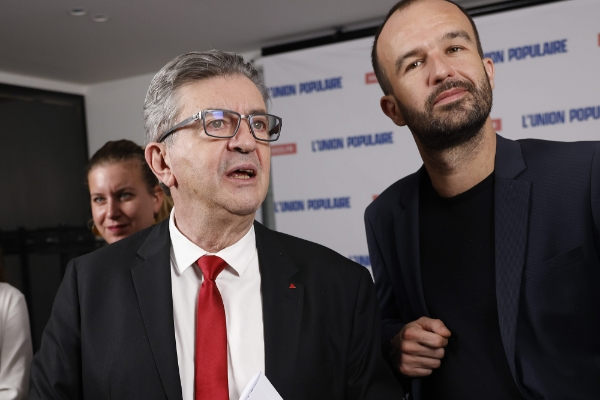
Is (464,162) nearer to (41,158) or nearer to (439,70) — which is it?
(439,70)

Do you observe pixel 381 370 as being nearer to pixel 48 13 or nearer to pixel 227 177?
pixel 227 177

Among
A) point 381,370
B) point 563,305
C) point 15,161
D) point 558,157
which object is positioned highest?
point 15,161

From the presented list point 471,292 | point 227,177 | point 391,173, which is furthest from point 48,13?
point 471,292

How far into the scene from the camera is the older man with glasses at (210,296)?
139cm

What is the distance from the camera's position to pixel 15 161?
6.29 m

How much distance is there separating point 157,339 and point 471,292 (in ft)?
2.75

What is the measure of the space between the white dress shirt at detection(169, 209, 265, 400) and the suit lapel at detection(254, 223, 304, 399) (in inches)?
1.4

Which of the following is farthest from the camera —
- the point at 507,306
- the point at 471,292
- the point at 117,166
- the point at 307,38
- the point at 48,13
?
the point at 307,38

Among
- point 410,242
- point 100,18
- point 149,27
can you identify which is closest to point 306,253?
point 410,242

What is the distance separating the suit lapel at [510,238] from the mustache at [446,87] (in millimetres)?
223

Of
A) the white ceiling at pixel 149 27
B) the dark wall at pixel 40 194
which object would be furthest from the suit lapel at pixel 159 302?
the dark wall at pixel 40 194

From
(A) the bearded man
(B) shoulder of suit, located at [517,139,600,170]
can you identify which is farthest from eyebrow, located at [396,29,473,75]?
(B) shoulder of suit, located at [517,139,600,170]

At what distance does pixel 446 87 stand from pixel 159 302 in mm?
934

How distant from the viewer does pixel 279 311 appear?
146 centimetres
